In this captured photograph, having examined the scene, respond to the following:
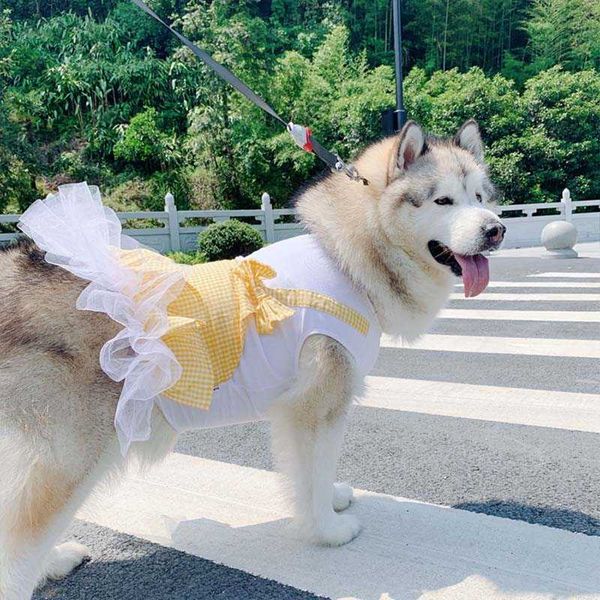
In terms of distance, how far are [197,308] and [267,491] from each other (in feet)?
3.91

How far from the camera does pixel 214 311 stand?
8.07 ft

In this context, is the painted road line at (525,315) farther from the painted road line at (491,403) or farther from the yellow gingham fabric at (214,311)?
the yellow gingham fabric at (214,311)

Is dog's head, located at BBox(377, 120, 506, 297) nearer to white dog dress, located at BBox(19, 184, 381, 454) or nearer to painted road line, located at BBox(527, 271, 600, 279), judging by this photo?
white dog dress, located at BBox(19, 184, 381, 454)

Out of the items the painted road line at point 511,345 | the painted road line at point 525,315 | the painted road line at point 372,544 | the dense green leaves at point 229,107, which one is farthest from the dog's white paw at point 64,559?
the dense green leaves at point 229,107

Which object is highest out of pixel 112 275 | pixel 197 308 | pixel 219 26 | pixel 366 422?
pixel 219 26

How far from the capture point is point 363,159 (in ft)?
10.0

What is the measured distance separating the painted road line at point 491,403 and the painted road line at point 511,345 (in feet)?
2.72

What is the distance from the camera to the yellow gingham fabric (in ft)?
7.58

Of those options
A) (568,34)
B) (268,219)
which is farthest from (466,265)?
(568,34)

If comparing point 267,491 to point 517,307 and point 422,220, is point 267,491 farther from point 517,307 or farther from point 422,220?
point 517,307

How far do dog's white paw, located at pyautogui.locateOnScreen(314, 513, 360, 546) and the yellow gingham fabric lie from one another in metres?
0.78

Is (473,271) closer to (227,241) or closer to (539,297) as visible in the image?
(539,297)

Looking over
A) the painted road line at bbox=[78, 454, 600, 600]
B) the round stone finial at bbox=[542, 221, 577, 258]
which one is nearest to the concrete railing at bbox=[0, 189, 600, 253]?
the round stone finial at bbox=[542, 221, 577, 258]

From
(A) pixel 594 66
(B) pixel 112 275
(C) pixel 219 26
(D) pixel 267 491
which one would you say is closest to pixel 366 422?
(D) pixel 267 491
